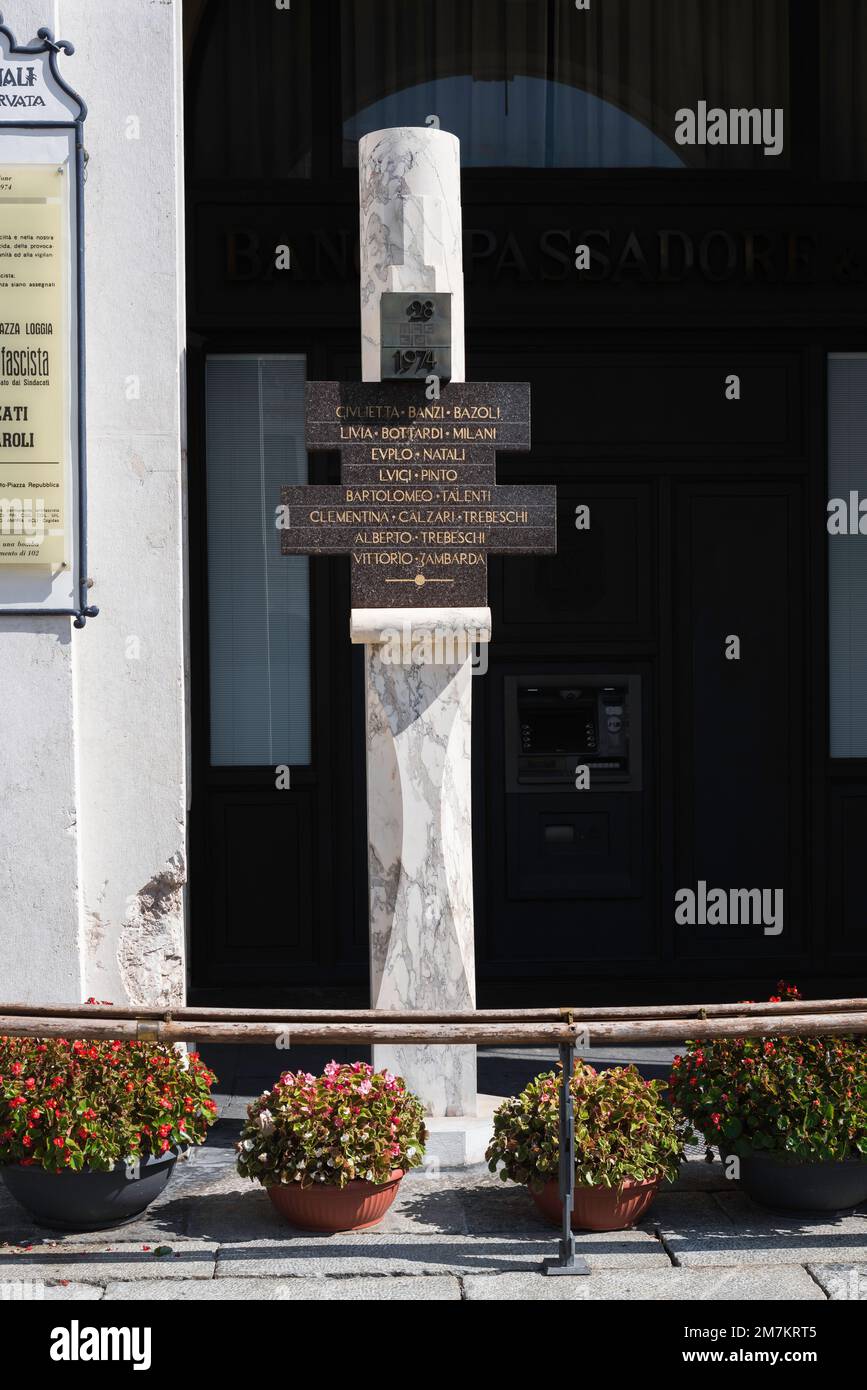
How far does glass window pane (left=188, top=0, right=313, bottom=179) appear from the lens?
9227 millimetres

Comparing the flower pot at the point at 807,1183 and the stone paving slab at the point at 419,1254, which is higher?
the flower pot at the point at 807,1183

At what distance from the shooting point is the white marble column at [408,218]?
6668 mm

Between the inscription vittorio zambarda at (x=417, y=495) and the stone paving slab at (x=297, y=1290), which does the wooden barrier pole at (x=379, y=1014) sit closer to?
the stone paving slab at (x=297, y=1290)

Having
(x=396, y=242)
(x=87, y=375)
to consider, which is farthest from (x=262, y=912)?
(x=396, y=242)

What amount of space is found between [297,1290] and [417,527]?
9.86ft

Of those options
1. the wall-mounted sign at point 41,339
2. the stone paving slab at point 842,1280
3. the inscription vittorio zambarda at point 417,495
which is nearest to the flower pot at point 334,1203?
the stone paving slab at point 842,1280

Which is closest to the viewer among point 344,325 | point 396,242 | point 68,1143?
point 68,1143

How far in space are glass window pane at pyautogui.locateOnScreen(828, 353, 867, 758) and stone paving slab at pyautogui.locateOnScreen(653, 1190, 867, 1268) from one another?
4.00m

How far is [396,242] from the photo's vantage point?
22.0ft

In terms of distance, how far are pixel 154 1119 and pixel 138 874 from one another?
4.92 ft

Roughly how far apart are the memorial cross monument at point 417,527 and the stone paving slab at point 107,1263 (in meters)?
1.48

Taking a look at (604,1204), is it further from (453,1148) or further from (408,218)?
(408,218)

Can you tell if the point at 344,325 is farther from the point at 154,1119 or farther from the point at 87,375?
the point at 154,1119

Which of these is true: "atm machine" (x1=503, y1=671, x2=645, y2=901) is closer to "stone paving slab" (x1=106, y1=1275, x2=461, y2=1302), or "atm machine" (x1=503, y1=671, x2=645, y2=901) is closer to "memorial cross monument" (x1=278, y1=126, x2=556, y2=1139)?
"memorial cross monument" (x1=278, y1=126, x2=556, y2=1139)
